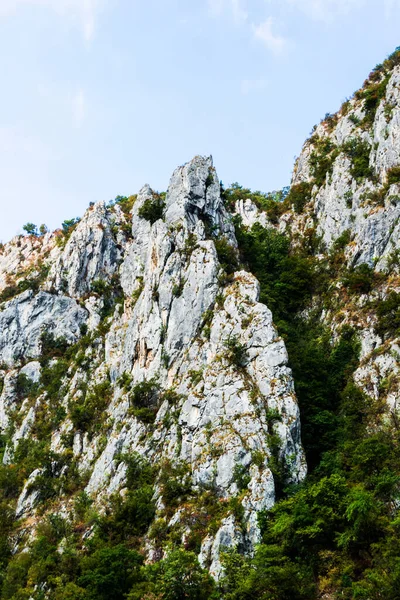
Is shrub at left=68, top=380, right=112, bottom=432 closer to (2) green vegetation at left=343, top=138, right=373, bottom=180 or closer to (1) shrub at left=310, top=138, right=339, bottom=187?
(2) green vegetation at left=343, top=138, right=373, bottom=180

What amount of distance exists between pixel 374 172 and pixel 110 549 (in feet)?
133

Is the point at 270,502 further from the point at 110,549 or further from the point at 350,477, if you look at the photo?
the point at 110,549

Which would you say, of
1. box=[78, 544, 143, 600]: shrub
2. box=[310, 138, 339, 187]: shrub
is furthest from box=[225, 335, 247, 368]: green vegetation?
box=[310, 138, 339, 187]: shrub

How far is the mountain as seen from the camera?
25938 mm

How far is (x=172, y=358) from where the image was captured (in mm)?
41656

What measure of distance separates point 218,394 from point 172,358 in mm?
7292

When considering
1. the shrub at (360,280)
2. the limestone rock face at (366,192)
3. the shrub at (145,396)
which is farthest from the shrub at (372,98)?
the shrub at (145,396)

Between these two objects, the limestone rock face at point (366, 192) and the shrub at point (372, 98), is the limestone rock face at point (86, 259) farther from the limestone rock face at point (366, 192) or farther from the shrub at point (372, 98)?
the shrub at point (372, 98)

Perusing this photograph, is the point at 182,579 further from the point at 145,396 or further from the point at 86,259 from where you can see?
the point at 86,259

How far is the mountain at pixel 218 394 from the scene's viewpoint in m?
25.9

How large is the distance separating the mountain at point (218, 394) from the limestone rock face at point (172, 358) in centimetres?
16

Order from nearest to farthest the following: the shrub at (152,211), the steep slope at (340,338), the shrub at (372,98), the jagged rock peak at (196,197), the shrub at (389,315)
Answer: the steep slope at (340,338) → the shrub at (389,315) → the jagged rock peak at (196,197) → the shrub at (372,98) → the shrub at (152,211)

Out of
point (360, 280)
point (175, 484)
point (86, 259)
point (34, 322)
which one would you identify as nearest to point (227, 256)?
point (360, 280)

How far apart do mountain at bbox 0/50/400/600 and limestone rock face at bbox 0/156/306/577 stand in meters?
0.16
